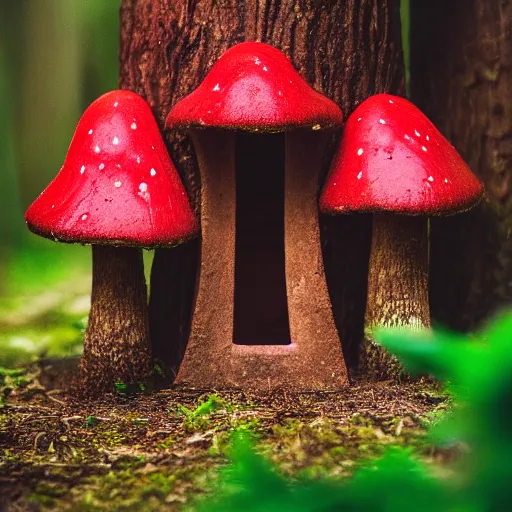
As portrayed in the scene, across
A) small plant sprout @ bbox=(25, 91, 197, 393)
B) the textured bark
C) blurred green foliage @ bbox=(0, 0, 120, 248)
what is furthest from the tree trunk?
blurred green foliage @ bbox=(0, 0, 120, 248)

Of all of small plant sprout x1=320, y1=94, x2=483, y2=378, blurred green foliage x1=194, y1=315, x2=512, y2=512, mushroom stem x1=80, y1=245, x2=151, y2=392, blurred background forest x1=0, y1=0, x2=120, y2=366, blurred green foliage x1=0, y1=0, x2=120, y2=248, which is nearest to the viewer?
blurred green foliage x1=194, y1=315, x2=512, y2=512

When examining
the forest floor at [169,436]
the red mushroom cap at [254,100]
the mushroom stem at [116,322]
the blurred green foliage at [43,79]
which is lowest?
the forest floor at [169,436]

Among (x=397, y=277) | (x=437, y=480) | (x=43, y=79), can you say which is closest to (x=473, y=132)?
(x=397, y=277)

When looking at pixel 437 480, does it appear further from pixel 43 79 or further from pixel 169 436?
pixel 43 79

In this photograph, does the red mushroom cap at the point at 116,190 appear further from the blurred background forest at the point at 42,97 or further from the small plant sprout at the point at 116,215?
the blurred background forest at the point at 42,97

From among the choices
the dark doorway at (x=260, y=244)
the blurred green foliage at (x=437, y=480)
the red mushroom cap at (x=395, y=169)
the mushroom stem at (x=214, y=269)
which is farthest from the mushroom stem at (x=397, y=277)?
the blurred green foliage at (x=437, y=480)

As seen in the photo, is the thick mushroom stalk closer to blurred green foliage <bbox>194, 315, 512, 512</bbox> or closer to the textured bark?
the textured bark
